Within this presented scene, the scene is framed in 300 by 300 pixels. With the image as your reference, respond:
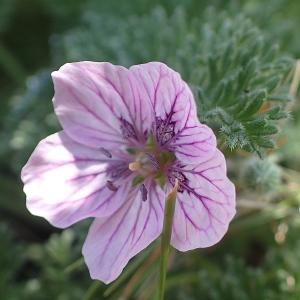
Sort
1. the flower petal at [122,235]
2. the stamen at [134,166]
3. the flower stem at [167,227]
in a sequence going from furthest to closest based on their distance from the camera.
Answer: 1. the stamen at [134,166]
2. the flower petal at [122,235]
3. the flower stem at [167,227]

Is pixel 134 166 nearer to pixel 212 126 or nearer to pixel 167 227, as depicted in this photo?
pixel 167 227

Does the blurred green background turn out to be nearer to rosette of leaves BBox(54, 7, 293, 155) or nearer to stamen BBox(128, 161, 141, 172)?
rosette of leaves BBox(54, 7, 293, 155)

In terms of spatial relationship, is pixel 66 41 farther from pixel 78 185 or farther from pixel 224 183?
pixel 224 183

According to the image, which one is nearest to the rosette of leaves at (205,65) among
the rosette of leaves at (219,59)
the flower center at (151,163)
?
the rosette of leaves at (219,59)

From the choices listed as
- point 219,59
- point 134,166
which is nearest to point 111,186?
point 134,166

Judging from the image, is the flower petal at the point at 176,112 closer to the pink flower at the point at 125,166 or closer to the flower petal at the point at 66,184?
the pink flower at the point at 125,166

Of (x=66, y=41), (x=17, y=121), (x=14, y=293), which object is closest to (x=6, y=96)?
(x=17, y=121)

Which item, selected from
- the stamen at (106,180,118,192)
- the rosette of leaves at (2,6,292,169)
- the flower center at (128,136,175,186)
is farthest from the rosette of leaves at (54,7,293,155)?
the stamen at (106,180,118,192)
